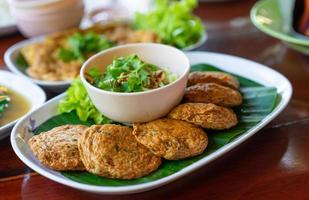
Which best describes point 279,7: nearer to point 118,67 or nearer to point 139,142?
point 118,67

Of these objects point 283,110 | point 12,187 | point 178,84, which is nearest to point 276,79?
point 283,110

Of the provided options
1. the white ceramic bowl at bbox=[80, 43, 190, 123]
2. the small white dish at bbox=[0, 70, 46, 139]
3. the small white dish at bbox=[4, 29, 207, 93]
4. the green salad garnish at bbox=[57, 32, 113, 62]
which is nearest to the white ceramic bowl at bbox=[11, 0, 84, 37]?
the small white dish at bbox=[4, 29, 207, 93]

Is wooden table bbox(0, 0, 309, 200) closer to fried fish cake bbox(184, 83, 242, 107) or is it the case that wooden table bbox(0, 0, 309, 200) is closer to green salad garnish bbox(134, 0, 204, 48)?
fried fish cake bbox(184, 83, 242, 107)

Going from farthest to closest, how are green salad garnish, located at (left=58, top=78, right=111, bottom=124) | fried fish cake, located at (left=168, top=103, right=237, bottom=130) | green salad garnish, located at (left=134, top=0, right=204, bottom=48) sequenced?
green salad garnish, located at (left=134, top=0, right=204, bottom=48) < green salad garnish, located at (left=58, top=78, right=111, bottom=124) < fried fish cake, located at (left=168, top=103, right=237, bottom=130)

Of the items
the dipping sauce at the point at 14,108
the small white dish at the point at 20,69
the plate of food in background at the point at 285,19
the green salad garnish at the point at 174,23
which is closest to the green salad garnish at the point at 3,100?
the dipping sauce at the point at 14,108

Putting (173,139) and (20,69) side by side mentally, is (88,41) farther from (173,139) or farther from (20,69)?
(173,139)

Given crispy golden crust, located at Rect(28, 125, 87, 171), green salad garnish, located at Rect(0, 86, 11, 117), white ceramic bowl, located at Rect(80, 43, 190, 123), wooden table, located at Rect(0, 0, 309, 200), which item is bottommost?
wooden table, located at Rect(0, 0, 309, 200)

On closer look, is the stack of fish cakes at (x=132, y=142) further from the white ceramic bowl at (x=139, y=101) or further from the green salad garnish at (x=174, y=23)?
the green salad garnish at (x=174, y=23)
